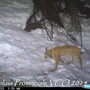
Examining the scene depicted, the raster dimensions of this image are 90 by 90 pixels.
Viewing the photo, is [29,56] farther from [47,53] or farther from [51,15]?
[51,15]

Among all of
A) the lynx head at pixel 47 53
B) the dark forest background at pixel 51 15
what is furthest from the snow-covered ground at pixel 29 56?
the dark forest background at pixel 51 15

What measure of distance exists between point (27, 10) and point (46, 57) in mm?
2144

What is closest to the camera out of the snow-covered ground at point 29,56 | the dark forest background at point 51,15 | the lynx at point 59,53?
the snow-covered ground at point 29,56

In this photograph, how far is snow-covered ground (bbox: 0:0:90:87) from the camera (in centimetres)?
451

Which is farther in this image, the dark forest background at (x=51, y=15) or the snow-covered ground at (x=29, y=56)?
the dark forest background at (x=51, y=15)

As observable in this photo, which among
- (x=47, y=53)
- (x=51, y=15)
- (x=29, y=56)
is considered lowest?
(x=29, y=56)

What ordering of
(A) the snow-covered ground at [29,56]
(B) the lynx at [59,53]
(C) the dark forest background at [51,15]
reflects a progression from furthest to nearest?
(C) the dark forest background at [51,15], (B) the lynx at [59,53], (A) the snow-covered ground at [29,56]

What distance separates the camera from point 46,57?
5.08 meters

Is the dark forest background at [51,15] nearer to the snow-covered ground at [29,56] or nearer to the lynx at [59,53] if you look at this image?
the snow-covered ground at [29,56]

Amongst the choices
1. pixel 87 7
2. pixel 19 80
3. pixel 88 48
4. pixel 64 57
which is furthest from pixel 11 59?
pixel 87 7

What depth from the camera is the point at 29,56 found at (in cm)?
512

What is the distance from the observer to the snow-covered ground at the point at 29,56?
4.51 metres

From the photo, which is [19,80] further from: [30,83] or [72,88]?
[72,88]

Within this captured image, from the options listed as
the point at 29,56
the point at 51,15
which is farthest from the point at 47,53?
the point at 51,15
